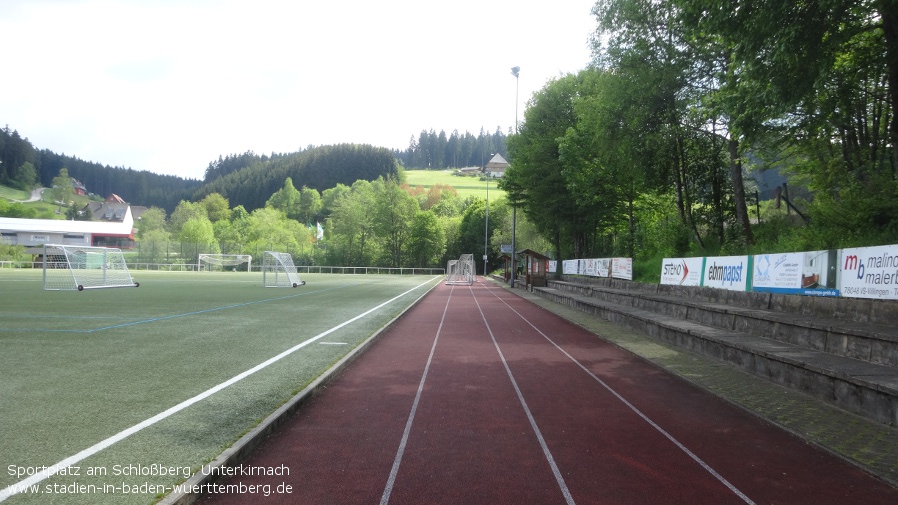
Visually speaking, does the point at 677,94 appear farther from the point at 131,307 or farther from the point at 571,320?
the point at 131,307

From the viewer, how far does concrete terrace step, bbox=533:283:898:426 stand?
5750 mm

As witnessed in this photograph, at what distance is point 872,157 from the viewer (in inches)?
614

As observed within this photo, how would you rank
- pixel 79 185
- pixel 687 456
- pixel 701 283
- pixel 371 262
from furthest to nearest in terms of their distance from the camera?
pixel 79 185 → pixel 371 262 → pixel 701 283 → pixel 687 456

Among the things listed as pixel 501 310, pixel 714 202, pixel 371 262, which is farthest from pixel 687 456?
pixel 371 262

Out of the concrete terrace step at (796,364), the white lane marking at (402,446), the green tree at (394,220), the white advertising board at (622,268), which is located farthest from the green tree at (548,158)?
the green tree at (394,220)

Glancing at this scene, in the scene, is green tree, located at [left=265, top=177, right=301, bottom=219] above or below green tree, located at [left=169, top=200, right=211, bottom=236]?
above

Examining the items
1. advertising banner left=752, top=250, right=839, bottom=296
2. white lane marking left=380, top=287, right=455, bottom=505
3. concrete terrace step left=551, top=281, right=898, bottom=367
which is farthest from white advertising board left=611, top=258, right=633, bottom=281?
white lane marking left=380, top=287, right=455, bottom=505

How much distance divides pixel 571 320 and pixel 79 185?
631ft

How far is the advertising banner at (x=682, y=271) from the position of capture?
1549 cm

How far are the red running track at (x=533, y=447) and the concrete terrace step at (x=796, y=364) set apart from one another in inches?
44.8

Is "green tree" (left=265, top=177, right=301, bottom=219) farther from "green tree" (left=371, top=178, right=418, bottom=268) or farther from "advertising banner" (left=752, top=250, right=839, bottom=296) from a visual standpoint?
"advertising banner" (left=752, top=250, right=839, bottom=296)

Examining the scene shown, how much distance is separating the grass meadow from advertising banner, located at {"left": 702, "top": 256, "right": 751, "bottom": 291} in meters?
117

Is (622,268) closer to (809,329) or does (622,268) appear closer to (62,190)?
(809,329)

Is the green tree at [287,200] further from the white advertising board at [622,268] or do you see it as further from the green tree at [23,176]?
the white advertising board at [622,268]
